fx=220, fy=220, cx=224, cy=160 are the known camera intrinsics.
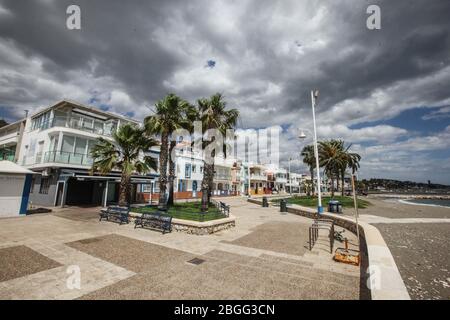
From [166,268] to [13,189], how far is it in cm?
1582

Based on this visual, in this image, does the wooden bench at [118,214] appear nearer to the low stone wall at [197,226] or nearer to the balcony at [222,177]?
the low stone wall at [197,226]

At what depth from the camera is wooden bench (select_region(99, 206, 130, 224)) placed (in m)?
12.8

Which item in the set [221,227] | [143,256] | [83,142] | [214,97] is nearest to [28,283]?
[143,256]

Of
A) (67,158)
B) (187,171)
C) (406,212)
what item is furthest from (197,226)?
(187,171)

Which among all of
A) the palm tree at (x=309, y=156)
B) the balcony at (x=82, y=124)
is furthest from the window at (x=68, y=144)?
the palm tree at (x=309, y=156)

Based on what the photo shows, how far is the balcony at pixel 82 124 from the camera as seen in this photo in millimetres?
21172

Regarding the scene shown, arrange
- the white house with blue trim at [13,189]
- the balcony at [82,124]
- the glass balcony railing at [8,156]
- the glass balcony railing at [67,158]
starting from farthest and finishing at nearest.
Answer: the glass balcony railing at [8,156] → the balcony at [82,124] → the glass balcony railing at [67,158] → the white house with blue trim at [13,189]

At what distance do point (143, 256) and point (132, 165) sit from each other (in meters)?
9.56

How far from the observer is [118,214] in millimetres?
13078

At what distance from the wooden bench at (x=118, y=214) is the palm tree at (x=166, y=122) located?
10.2ft

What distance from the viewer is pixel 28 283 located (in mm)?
5035

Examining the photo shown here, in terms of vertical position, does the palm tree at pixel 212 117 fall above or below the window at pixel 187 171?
above

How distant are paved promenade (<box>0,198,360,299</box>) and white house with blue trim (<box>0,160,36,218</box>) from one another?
6618 mm
